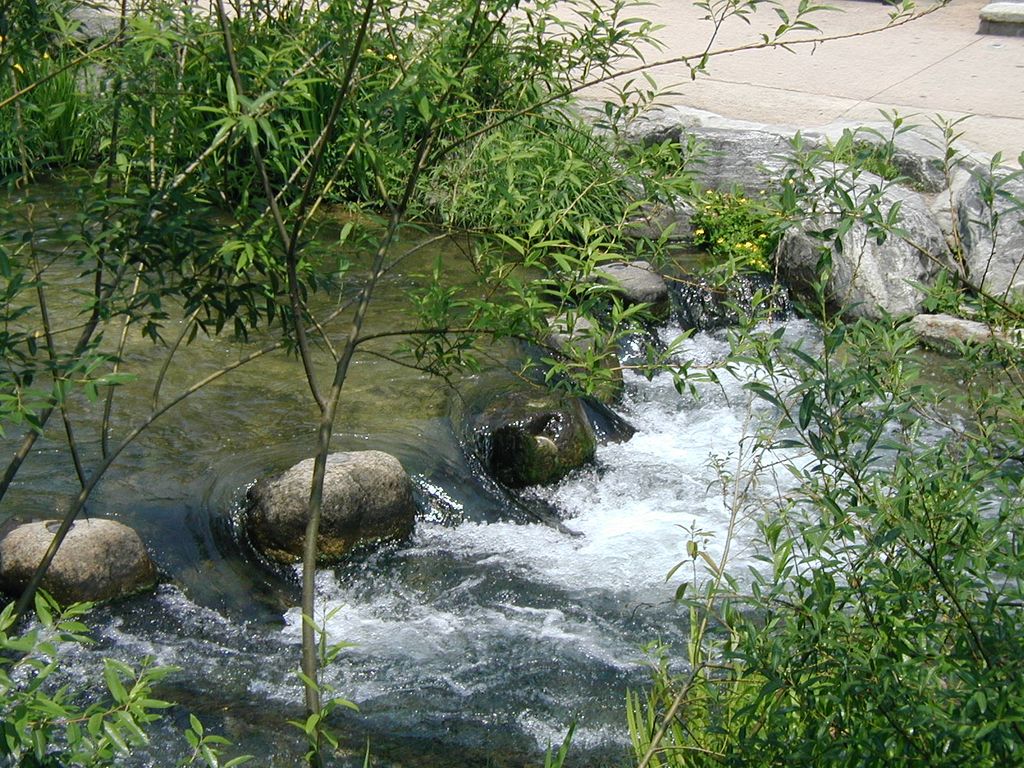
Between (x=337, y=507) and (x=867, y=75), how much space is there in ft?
27.5

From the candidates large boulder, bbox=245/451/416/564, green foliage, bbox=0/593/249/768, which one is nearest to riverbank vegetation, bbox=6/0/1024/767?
green foliage, bbox=0/593/249/768

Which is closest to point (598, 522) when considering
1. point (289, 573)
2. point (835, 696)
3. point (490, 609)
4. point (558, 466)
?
point (558, 466)

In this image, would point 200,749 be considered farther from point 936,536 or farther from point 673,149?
point 673,149

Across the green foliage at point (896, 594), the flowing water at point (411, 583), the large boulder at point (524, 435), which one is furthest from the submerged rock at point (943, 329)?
the green foliage at point (896, 594)

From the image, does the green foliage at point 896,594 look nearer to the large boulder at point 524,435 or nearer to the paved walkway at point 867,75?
the large boulder at point 524,435

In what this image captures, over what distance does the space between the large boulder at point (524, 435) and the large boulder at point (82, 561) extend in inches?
78.3

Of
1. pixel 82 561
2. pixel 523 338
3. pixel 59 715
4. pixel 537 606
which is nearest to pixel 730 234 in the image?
pixel 537 606

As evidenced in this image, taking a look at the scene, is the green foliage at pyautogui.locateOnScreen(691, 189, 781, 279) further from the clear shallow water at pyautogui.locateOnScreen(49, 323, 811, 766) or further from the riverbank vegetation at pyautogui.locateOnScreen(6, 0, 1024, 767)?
the riverbank vegetation at pyautogui.locateOnScreen(6, 0, 1024, 767)

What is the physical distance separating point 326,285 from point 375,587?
108 inches

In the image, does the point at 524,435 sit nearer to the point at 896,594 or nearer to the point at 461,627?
the point at 461,627

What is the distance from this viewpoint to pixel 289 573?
5777mm

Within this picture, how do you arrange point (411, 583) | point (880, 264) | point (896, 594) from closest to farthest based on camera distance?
point (896, 594) < point (411, 583) < point (880, 264)

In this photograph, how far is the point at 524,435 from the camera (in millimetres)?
6777

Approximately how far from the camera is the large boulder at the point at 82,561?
17.1 feet
